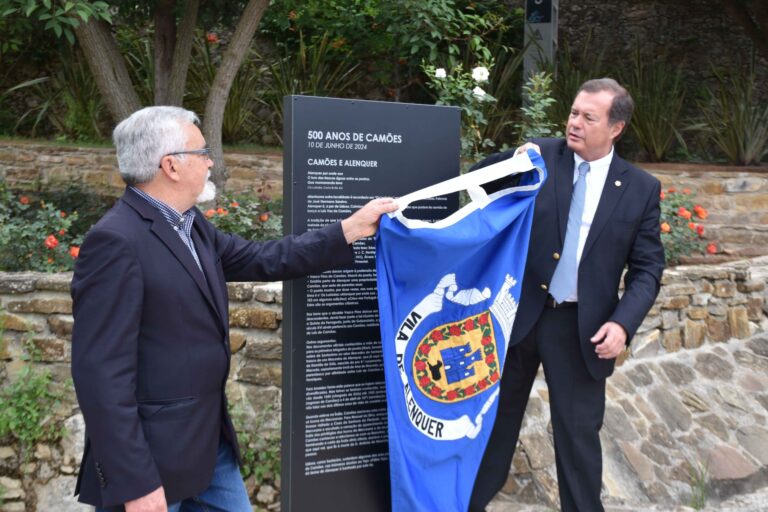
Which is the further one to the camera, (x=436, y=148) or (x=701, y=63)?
(x=701, y=63)

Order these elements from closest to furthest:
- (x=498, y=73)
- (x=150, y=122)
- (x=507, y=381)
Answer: (x=150, y=122)
(x=507, y=381)
(x=498, y=73)

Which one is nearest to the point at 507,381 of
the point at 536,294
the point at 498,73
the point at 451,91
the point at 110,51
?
the point at 536,294

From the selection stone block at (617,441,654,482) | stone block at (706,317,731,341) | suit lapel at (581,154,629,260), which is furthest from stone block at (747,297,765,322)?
suit lapel at (581,154,629,260)

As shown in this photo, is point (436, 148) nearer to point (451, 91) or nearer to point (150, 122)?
Answer: point (150, 122)

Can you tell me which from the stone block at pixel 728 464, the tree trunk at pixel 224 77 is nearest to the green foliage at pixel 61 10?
the tree trunk at pixel 224 77

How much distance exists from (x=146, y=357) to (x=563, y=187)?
1.78 meters

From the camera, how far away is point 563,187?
3.29 m

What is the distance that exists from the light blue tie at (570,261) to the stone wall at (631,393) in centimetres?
136

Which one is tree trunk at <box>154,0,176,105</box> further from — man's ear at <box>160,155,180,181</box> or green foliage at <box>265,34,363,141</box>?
man's ear at <box>160,155,180,181</box>

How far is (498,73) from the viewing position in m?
9.06

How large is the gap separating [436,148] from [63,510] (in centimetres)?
246

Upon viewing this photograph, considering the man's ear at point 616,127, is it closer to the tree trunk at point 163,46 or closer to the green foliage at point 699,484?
the green foliage at point 699,484

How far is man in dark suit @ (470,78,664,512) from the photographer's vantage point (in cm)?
322

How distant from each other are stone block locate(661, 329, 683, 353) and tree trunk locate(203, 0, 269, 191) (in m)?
3.33
